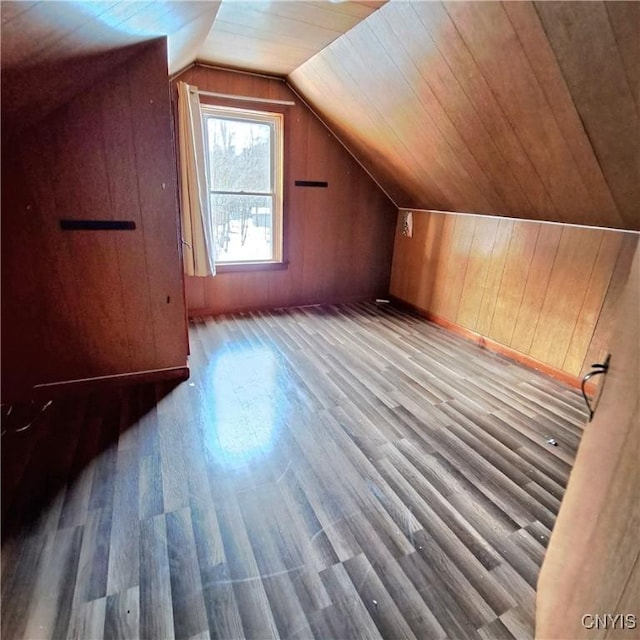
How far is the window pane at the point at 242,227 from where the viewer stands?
382cm

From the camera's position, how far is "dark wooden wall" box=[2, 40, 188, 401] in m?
2.06

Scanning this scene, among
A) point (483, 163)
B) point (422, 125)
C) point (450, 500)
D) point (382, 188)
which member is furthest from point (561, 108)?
point (382, 188)

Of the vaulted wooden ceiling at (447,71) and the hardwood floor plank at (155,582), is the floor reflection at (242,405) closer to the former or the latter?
the hardwood floor plank at (155,582)

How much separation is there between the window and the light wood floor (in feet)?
5.70

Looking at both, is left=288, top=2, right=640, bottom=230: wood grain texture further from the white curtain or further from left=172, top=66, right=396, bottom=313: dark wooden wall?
the white curtain

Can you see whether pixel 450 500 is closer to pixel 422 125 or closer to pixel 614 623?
pixel 614 623

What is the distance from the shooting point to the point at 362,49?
8.38 feet

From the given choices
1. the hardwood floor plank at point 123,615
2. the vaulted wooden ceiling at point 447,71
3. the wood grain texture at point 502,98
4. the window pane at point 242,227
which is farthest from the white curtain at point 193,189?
the hardwood floor plank at point 123,615

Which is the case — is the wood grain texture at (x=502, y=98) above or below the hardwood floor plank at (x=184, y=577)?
above

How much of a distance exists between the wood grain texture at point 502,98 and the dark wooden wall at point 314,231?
1.53 ft

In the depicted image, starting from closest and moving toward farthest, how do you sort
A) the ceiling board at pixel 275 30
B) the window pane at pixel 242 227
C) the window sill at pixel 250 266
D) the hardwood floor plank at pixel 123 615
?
the hardwood floor plank at pixel 123 615, the ceiling board at pixel 275 30, the window pane at pixel 242 227, the window sill at pixel 250 266

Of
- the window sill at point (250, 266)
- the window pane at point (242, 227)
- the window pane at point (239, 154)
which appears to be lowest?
the window sill at point (250, 266)

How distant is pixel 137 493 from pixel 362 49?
295cm

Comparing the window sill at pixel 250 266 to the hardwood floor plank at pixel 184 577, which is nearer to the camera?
the hardwood floor plank at pixel 184 577
